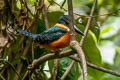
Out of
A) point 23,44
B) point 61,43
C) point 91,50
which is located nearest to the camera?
point 61,43

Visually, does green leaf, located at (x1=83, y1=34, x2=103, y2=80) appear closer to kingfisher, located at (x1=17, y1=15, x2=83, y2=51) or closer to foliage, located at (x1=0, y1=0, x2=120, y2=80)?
foliage, located at (x1=0, y1=0, x2=120, y2=80)

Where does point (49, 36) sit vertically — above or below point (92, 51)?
above

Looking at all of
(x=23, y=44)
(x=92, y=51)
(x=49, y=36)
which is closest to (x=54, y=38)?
(x=49, y=36)

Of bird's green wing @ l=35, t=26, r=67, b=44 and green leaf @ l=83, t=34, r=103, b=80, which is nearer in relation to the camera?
bird's green wing @ l=35, t=26, r=67, b=44

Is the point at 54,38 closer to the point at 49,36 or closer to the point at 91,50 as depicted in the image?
the point at 49,36

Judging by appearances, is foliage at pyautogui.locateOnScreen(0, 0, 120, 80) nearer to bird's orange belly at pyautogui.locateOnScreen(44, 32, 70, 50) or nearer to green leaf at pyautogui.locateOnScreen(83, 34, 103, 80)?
green leaf at pyautogui.locateOnScreen(83, 34, 103, 80)

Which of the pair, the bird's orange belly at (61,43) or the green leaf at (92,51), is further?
the green leaf at (92,51)


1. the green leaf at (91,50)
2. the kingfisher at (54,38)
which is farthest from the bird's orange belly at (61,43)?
the green leaf at (91,50)

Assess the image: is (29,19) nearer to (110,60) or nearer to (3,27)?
(3,27)

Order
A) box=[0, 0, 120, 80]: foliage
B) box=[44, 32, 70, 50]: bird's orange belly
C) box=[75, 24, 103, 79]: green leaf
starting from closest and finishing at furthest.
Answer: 1. box=[44, 32, 70, 50]: bird's orange belly
2. box=[0, 0, 120, 80]: foliage
3. box=[75, 24, 103, 79]: green leaf

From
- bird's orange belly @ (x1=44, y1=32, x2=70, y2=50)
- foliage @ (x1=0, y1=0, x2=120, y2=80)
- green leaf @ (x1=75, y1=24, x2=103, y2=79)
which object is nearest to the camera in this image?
bird's orange belly @ (x1=44, y1=32, x2=70, y2=50)

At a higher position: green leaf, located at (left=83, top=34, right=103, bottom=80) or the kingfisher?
the kingfisher

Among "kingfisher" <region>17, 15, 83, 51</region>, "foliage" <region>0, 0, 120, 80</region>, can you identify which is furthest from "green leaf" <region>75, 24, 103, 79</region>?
"kingfisher" <region>17, 15, 83, 51</region>

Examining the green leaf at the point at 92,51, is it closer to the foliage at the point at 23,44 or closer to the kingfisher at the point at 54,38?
the foliage at the point at 23,44
